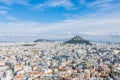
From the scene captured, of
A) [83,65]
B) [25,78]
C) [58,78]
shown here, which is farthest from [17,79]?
[83,65]

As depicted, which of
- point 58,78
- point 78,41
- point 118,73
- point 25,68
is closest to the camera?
Answer: point 58,78

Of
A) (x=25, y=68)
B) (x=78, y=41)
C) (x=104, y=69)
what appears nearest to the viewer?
(x=104, y=69)

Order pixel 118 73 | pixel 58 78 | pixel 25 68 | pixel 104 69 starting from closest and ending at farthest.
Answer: pixel 58 78 < pixel 118 73 < pixel 104 69 < pixel 25 68

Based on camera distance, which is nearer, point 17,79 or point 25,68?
point 17,79

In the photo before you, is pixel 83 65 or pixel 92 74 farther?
pixel 83 65

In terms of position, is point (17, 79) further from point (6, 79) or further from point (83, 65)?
point (83, 65)

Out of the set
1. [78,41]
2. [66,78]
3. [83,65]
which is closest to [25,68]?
[83,65]

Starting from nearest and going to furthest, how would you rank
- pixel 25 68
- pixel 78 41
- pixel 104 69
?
pixel 104 69 < pixel 25 68 < pixel 78 41

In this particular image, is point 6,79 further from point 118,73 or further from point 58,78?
point 118,73

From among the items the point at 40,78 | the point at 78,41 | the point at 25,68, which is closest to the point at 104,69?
the point at 40,78
